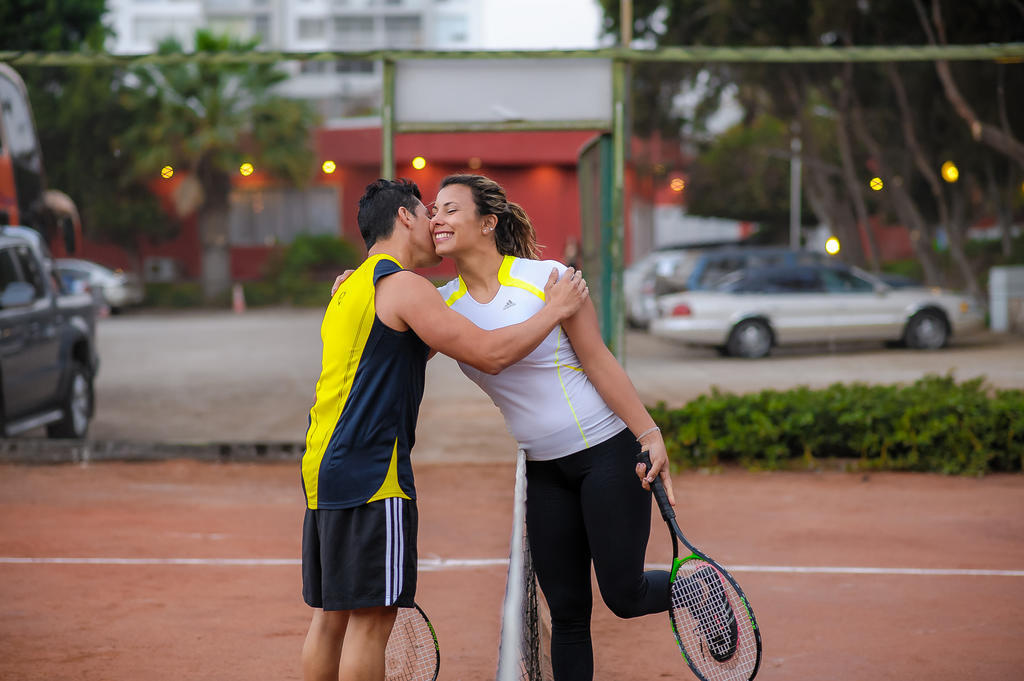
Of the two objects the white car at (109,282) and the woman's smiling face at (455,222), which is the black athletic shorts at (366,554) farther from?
the white car at (109,282)

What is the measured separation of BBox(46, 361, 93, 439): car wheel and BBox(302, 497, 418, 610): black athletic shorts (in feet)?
29.2

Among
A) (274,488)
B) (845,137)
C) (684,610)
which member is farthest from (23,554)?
(845,137)

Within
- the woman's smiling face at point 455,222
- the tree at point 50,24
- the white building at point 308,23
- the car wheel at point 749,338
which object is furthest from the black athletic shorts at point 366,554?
the white building at point 308,23

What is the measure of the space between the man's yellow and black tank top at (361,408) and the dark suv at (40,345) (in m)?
7.59

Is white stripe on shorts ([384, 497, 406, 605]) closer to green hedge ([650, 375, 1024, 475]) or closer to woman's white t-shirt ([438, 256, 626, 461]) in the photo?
woman's white t-shirt ([438, 256, 626, 461])

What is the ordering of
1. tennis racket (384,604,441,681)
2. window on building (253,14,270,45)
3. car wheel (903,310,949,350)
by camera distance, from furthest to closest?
window on building (253,14,270,45), car wheel (903,310,949,350), tennis racket (384,604,441,681)

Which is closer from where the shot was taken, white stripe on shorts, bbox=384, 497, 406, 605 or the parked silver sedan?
white stripe on shorts, bbox=384, 497, 406, 605

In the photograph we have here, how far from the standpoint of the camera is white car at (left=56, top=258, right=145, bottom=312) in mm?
35312

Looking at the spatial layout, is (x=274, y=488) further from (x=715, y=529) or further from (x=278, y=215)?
(x=278, y=215)

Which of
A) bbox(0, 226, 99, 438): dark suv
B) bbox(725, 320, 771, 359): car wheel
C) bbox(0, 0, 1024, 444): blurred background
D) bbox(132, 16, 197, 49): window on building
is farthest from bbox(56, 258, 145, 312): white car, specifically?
bbox(132, 16, 197, 49): window on building

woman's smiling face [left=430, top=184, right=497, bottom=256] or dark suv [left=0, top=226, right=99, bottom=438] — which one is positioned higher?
woman's smiling face [left=430, top=184, right=497, bottom=256]

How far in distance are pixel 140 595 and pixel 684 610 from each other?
11.1ft

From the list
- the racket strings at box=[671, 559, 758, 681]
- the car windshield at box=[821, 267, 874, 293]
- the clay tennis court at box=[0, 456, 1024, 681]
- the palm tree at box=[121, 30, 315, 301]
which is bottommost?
the clay tennis court at box=[0, 456, 1024, 681]

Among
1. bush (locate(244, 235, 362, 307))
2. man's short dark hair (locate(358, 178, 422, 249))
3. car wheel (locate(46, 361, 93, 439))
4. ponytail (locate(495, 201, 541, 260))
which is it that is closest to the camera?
man's short dark hair (locate(358, 178, 422, 249))
